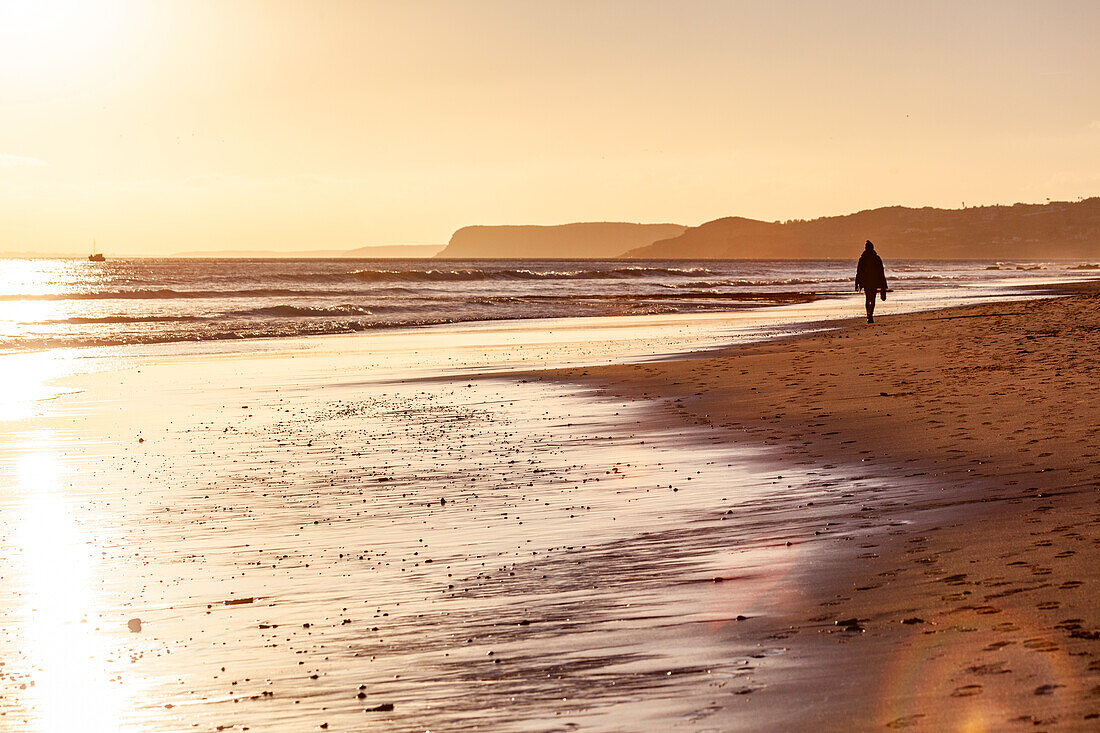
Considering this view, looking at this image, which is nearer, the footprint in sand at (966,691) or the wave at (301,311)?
the footprint in sand at (966,691)

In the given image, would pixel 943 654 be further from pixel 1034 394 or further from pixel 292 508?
pixel 1034 394

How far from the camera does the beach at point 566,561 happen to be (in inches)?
203

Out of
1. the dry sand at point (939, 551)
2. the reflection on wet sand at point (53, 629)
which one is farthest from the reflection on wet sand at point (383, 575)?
the dry sand at point (939, 551)

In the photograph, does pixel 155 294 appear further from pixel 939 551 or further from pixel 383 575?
pixel 939 551

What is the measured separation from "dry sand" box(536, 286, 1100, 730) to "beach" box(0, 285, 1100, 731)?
0.03m

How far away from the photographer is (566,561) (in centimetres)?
792

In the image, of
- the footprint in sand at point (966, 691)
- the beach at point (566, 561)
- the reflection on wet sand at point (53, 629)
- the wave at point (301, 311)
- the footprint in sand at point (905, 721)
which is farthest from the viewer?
the wave at point (301, 311)

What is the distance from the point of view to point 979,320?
30.0 m

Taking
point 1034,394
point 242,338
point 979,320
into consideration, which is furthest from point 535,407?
point 242,338

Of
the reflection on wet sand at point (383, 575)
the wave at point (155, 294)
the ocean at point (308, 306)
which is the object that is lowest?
the reflection on wet sand at point (383, 575)

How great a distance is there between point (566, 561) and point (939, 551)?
2.46 meters

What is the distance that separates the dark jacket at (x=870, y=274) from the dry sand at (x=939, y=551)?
40.1ft

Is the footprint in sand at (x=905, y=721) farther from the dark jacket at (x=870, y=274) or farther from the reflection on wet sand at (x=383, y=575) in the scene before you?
the dark jacket at (x=870, y=274)

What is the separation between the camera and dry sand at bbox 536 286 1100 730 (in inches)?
187
